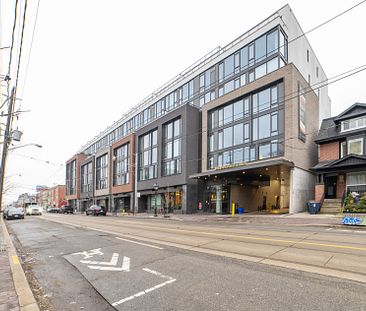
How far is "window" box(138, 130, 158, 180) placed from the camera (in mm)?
46750

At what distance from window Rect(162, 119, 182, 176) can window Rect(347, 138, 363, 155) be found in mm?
20088

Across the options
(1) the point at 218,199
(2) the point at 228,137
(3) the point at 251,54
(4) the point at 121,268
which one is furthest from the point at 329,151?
(4) the point at 121,268

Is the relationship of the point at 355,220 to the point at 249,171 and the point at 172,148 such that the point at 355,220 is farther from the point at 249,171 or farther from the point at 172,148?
the point at 172,148

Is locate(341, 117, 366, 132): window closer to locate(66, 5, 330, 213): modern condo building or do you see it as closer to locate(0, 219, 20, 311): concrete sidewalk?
locate(66, 5, 330, 213): modern condo building

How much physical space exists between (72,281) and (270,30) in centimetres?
3339

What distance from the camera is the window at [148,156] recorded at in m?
46.8

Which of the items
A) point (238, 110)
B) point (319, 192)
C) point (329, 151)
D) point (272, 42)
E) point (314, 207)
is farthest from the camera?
point (238, 110)

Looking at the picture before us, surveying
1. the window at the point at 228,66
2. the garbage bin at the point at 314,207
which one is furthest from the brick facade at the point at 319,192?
the window at the point at 228,66

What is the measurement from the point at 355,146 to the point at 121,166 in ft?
134

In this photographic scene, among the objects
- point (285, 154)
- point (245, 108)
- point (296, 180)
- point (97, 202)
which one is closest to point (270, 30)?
point (245, 108)

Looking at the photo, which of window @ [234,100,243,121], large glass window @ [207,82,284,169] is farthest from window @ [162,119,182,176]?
window @ [234,100,243,121]

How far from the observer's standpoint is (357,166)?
2602cm

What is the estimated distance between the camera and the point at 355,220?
1677cm

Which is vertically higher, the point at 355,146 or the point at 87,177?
the point at 355,146
